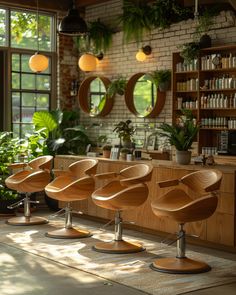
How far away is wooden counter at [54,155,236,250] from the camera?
20.5ft

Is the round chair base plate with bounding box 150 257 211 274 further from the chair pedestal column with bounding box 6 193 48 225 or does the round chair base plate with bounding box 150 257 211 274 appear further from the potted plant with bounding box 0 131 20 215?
the potted plant with bounding box 0 131 20 215

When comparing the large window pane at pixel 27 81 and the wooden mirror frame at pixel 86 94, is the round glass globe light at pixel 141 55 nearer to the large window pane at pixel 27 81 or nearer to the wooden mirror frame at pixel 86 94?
the wooden mirror frame at pixel 86 94

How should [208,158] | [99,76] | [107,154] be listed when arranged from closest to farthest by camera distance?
1. [208,158]
2. [107,154]
3. [99,76]

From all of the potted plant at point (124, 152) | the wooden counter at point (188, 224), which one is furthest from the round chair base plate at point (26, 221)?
the potted plant at point (124, 152)

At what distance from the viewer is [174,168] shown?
681cm

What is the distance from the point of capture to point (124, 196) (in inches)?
248

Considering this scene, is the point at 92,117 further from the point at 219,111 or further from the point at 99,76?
the point at 219,111

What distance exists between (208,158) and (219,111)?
2493mm

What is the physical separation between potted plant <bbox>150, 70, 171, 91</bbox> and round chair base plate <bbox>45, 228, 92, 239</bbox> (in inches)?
127

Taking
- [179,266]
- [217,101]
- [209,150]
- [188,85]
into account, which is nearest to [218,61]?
[217,101]

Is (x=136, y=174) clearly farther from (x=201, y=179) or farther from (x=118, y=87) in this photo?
(x=118, y=87)

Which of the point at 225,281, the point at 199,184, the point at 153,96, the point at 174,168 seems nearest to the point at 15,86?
the point at 153,96

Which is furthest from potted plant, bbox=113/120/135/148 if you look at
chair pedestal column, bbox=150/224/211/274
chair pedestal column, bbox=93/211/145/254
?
chair pedestal column, bbox=150/224/211/274

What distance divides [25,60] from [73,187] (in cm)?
445
